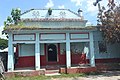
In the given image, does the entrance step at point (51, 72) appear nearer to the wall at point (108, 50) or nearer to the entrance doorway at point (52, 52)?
the entrance doorway at point (52, 52)

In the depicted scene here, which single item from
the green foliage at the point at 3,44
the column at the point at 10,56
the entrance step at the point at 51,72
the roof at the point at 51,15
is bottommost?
the entrance step at the point at 51,72

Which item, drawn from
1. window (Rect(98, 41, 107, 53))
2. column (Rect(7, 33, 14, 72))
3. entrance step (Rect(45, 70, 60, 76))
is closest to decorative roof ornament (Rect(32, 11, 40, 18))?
column (Rect(7, 33, 14, 72))

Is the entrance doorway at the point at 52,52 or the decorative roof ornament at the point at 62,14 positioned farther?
the decorative roof ornament at the point at 62,14

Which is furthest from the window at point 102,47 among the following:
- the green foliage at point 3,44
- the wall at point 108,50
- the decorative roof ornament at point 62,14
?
the green foliage at point 3,44

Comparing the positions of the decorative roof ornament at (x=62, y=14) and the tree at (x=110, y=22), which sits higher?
the decorative roof ornament at (x=62, y=14)

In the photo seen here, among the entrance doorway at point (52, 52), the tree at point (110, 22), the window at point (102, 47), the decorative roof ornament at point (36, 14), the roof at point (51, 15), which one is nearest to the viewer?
the tree at point (110, 22)

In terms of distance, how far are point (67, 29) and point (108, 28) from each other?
3.36m

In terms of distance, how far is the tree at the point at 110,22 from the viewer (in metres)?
18.4

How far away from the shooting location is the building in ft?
61.7

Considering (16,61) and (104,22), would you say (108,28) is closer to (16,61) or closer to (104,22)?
(104,22)

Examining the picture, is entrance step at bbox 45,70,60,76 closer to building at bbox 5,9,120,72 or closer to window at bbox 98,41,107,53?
building at bbox 5,9,120,72

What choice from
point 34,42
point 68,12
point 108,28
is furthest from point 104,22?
point 68,12

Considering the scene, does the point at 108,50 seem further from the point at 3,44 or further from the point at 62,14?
the point at 3,44

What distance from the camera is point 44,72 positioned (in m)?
18.5
